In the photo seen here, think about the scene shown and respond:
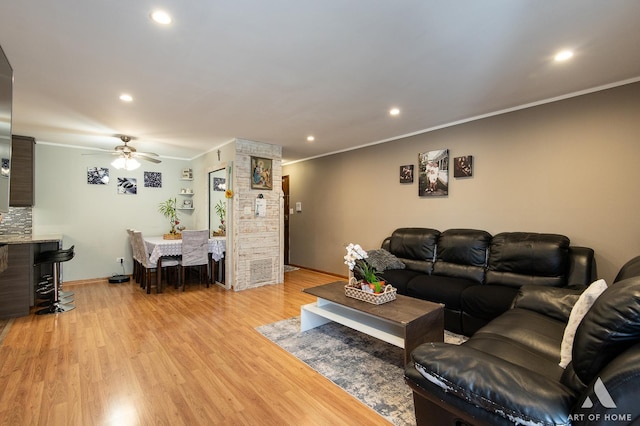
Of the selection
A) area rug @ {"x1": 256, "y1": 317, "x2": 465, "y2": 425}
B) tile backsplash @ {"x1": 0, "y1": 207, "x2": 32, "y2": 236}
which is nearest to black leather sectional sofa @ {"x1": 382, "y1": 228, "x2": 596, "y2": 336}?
area rug @ {"x1": 256, "y1": 317, "x2": 465, "y2": 425}

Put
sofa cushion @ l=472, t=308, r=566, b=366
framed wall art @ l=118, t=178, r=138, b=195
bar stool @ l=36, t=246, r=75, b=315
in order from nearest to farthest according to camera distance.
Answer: sofa cushion @ l=472, t=308, r=566, b=366 → bar stool @ l=36, t=246, r=75, b=315 → framed wall art @ l=118, t=178, r=138, b=195

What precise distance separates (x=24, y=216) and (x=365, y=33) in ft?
19.6

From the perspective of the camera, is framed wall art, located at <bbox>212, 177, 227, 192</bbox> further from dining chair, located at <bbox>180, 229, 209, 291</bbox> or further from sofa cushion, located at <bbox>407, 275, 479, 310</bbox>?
sofa cushion, located at <bbox>407, 275, 479, 310</bbox>

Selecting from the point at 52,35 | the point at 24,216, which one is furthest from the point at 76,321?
the point at 52,35

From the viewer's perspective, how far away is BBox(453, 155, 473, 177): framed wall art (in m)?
3.73

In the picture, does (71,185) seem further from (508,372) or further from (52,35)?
(508,372)

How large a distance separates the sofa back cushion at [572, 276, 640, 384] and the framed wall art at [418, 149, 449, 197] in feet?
10.2

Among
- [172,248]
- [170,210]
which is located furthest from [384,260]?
[170,210]

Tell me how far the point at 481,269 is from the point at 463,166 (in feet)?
4.44

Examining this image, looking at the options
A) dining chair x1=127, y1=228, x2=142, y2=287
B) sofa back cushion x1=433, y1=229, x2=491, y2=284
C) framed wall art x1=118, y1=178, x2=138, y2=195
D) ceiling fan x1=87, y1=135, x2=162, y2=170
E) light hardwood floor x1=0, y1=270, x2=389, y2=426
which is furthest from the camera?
framed wall art x1=118, y1=178, x2=138, y2=195

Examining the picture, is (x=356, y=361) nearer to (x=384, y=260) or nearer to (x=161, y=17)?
(x=384, y=260)

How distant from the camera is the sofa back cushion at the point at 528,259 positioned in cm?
276

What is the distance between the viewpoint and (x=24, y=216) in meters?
4.70

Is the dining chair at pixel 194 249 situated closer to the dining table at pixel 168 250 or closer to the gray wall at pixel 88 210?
the dining table at pixel 168 250
